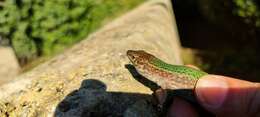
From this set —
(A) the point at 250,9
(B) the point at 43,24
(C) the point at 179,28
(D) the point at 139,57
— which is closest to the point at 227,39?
(C) the point at 179,28

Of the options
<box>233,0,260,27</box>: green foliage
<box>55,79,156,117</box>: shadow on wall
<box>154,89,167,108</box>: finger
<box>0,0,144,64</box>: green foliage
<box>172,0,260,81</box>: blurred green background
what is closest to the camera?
<box>55,79,156,117</box>: shadow on wall

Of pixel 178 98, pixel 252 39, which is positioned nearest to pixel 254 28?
pixel 252 39

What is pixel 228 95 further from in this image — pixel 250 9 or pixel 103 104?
pixel 250 9

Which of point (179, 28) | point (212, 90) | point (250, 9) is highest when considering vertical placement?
point (212, 90)

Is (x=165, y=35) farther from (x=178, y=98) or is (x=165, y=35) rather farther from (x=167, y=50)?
(x=178, y=98)

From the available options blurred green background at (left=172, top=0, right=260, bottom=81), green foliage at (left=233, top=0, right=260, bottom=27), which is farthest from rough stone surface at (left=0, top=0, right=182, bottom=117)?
blurred green background at (left=172, top=0, right=260, bottom=81)

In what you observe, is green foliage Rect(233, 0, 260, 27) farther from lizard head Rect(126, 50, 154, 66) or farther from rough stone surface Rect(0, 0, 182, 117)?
lizard head Rect(126, 50, 154, 66)
